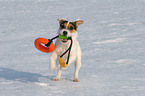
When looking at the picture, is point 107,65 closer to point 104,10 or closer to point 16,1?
point 104,10

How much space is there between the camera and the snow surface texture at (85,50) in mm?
5648

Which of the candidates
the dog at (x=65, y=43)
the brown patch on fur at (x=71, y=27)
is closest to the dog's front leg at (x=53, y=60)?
the dog at (x=65, y=43)

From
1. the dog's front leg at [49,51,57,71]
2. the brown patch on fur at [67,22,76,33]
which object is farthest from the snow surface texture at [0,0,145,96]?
the brown patch on fur at [67,22,76,33]

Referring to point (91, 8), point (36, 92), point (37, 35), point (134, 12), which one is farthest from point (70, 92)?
point (91, 8)

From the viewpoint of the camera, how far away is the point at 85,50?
910cm

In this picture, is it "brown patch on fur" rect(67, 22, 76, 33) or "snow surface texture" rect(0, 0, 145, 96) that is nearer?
"brown patch on fur" rect(67, 22, 76, 33)

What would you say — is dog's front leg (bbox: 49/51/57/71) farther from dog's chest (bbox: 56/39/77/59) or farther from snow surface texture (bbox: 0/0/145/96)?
snow surface texture (bbox: 0/0/145/96)

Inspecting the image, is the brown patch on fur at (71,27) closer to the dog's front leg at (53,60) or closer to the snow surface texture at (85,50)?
the dog's front leg at (53,60)

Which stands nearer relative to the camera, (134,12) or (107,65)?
(107,65)

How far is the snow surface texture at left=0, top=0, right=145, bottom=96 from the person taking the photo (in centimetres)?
565

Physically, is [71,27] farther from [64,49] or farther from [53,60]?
[53,60]

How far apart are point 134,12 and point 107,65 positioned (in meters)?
8.55

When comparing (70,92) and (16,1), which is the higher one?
(16,1)

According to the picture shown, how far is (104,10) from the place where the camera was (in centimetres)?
1652
